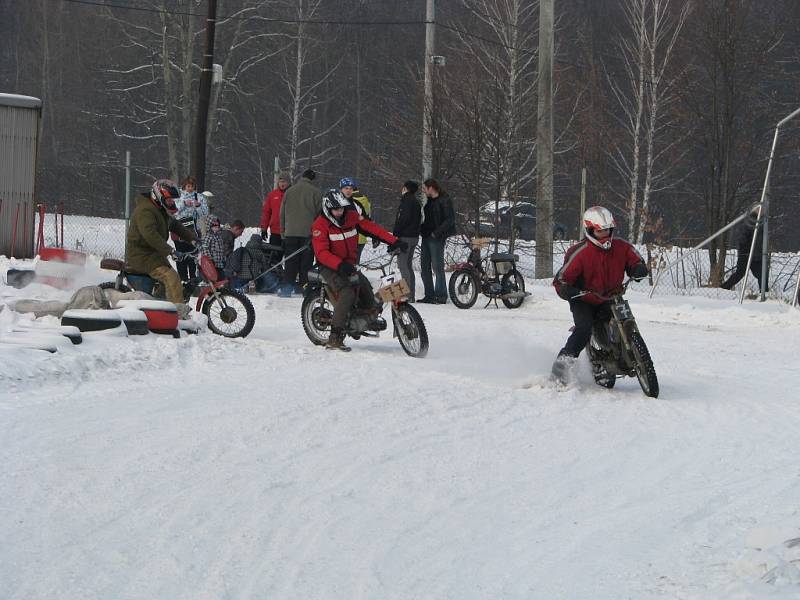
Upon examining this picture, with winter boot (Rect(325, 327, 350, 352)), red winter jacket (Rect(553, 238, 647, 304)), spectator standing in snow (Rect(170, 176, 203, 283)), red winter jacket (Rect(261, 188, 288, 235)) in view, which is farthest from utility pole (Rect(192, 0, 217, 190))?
red winter jacket (Rect(553, 238, 647, 304))

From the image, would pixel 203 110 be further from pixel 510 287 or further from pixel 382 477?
pixel 382 477

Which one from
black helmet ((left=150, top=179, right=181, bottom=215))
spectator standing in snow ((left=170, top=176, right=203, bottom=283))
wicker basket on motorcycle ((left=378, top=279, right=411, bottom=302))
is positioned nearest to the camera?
wicker basket on motorcycle ((left=378, top=279, right=411, bottom=302))

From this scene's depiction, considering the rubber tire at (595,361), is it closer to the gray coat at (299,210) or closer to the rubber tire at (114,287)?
the rubber tire at (114,287)

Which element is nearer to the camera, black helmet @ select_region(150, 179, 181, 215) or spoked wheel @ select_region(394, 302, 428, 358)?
spoked wheel @ select_region(394, 302, 428, 358)

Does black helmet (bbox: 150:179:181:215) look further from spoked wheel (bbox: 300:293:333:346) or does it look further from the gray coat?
the gray coat

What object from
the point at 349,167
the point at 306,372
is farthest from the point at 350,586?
the point at 349,167

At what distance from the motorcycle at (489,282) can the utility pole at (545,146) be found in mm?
4958

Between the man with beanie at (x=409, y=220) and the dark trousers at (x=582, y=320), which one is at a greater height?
the man with beanie at (x=409, y=220)

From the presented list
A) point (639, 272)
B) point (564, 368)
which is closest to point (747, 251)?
point (639, 272)

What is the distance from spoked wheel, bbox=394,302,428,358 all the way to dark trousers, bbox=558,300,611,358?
218 cm

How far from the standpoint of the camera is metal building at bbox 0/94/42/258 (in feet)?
79.3

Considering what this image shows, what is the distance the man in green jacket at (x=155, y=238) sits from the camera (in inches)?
512

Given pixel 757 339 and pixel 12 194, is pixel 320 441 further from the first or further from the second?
pixel 12 194

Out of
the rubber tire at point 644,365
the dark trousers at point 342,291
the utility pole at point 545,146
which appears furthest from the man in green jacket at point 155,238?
the utility pole at point 545,146
